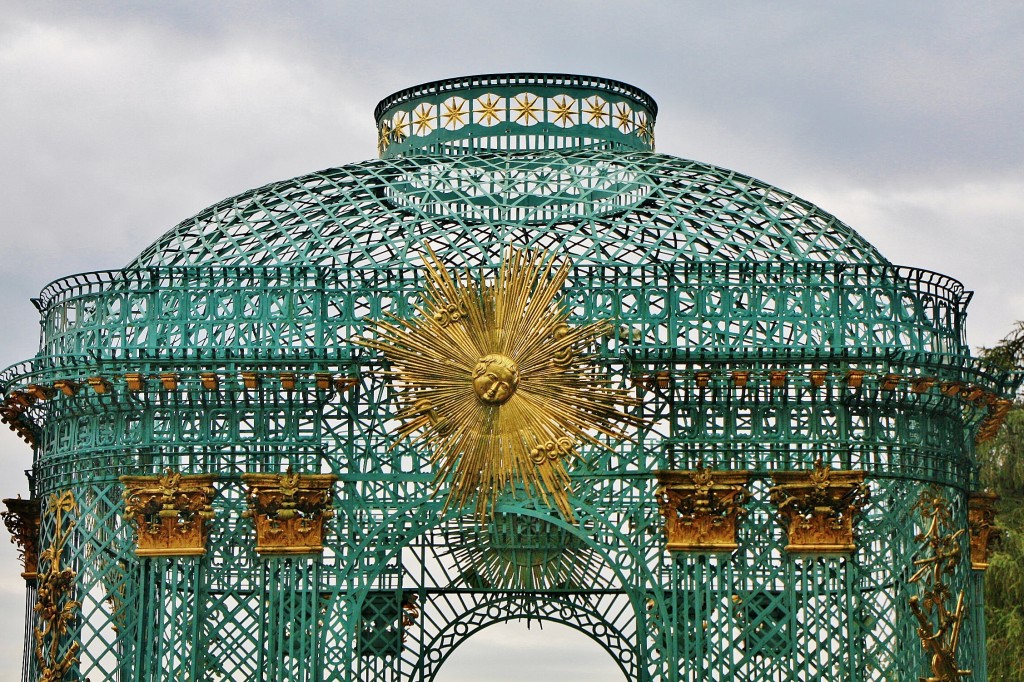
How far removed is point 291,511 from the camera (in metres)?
34.3

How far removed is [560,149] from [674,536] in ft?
27.2

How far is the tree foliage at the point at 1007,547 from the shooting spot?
151 ft

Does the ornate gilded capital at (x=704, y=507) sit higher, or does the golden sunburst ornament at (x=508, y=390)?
the golden sunburst ornament at (x=508, y=390)

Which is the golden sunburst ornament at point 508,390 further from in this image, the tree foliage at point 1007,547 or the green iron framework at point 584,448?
the tree foliage at point 1007,547

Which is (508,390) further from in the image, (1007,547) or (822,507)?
(1007,547)

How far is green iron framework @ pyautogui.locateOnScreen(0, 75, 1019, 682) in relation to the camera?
3425cm

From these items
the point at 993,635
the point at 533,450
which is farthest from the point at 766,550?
the point at 993,635

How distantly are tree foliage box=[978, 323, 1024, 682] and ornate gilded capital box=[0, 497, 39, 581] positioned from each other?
60.6ft

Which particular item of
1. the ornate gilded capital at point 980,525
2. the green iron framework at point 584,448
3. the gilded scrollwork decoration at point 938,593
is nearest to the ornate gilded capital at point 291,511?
the green iron framework at point 584,448

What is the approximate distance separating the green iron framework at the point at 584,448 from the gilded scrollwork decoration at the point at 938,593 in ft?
0.39

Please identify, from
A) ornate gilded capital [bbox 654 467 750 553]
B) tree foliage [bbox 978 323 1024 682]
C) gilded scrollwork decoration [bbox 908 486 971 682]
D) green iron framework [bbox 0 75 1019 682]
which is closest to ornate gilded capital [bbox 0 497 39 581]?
green iron framework [bbox 0 75 1019 682]

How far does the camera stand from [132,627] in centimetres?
3466

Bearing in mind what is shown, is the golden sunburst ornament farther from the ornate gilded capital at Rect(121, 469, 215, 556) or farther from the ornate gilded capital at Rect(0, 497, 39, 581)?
the ornate gilded capital at Rect(0, 497, 39, 581)

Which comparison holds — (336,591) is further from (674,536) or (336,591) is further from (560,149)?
(560,149)
